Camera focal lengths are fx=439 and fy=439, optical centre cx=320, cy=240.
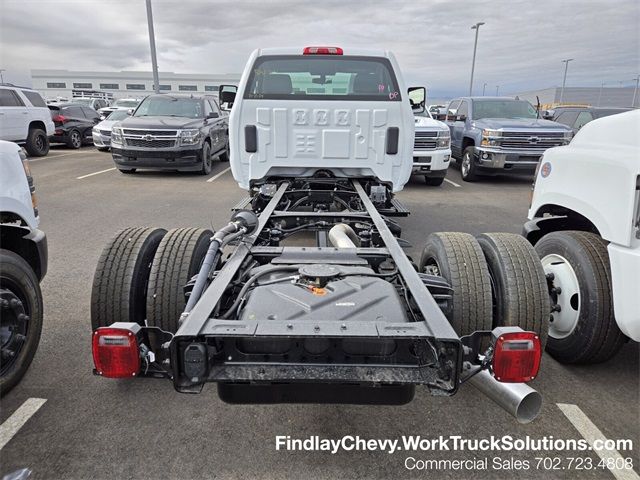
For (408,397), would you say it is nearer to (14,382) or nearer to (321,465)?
(321,465)

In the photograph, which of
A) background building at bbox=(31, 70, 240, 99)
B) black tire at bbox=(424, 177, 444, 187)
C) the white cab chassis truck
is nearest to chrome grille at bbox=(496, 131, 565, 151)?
black tire at bbox=(424, 177, 444, 187)

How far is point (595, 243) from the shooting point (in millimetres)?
2984

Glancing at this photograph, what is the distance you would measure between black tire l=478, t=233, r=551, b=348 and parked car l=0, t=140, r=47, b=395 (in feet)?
9.45

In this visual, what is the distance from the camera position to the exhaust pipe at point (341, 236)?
10.6 feet

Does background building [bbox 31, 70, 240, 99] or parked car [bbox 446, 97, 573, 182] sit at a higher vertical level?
background building [bbox 31, 70, 240, 99]

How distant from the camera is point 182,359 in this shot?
181 cm

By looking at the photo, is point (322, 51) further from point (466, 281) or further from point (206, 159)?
point (206, 159)

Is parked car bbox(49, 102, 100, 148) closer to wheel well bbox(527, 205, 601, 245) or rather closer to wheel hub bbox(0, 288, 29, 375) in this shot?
wheel hub bbox(0, 288, 29, 375)

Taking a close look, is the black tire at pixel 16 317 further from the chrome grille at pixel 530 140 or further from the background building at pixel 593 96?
the background building at pixel 593 96

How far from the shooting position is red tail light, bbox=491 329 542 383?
1851 millimetres

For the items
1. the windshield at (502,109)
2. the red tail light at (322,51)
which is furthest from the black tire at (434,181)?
the red tail light at (322,51)

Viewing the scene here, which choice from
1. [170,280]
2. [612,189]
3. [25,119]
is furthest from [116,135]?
[612,189]

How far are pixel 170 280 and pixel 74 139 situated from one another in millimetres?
16613

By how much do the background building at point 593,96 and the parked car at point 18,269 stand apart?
47.1 metres
